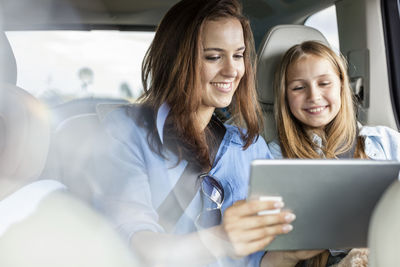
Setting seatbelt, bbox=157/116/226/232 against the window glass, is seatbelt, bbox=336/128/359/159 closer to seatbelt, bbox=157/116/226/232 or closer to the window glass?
the window glass

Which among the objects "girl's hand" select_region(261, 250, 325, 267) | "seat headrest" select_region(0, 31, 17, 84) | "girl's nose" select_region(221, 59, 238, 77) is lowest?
"girl's hand" select_region(261, 250, 325, 267)

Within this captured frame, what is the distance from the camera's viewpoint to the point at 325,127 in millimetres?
1516

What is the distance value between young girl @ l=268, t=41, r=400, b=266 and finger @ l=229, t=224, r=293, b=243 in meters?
0.63

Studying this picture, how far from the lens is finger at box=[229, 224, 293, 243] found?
79cm

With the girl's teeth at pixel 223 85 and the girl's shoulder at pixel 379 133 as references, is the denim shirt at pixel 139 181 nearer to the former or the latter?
the girl's teeth at pixel 223 85

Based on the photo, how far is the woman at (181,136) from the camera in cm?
101

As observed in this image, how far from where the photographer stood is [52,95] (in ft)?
3.65

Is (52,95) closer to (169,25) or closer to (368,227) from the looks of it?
(169,25)

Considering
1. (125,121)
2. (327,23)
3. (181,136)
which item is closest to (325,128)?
→ (327,23)

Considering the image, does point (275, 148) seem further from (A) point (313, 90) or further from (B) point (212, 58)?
(B) point (212, 58)

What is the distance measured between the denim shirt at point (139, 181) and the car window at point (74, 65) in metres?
0.14

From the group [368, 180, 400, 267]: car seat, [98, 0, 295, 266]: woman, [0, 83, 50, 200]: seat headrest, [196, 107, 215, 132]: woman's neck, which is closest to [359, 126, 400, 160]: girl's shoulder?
[98, 0, 295, 266]: woman

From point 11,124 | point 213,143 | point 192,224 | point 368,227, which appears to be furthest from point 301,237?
point 11,124

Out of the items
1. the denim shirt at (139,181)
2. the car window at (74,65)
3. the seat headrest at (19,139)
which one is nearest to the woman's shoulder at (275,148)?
the denim shirt at (139,181)
